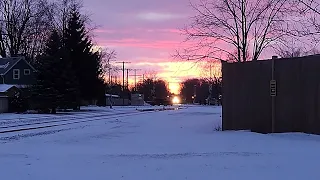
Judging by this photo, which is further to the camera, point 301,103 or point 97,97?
point 97,97

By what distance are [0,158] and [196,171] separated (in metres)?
5.03

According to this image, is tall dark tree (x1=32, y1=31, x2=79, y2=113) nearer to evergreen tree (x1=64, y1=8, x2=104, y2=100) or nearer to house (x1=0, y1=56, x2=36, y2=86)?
evergreen tree (x1=64, y1=8, x2=104, y2=100)

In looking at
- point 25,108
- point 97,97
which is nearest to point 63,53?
point 25,108

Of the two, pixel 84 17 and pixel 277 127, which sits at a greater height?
pixel 84 17

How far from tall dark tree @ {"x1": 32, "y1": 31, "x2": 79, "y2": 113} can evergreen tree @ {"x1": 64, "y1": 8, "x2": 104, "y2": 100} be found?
318 inches

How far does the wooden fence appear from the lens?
44.6 ft

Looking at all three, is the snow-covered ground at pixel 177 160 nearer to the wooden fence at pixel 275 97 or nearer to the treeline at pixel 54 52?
the wooden fence at pixel 275 97

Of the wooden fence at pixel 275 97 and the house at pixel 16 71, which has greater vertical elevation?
the house at pixel 16 71

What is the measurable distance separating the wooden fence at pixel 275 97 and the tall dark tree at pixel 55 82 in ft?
100

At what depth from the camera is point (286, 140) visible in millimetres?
12195

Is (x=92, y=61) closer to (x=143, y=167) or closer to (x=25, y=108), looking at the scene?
(x=25, y=108)

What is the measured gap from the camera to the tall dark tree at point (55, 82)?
44.6 meters

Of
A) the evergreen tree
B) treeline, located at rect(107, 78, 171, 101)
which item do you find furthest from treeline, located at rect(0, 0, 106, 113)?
treeline, located at rect(107, 78, 171, 101)

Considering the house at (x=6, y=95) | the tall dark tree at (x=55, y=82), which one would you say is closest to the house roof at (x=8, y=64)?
the house at (x=6, y=95)
